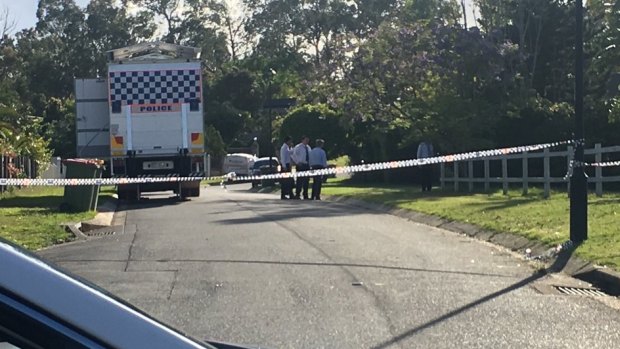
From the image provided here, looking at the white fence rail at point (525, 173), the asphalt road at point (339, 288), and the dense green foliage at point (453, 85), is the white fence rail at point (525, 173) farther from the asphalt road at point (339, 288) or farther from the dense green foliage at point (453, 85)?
the asphalt road at point (339, 288)

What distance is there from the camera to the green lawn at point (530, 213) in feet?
39.7

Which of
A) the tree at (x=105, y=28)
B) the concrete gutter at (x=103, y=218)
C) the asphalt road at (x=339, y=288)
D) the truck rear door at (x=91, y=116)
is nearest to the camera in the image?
the asphalt road at (x=339, y=288)

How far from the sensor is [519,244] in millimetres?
13289

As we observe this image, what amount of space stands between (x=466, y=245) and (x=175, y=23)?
64.8 meters

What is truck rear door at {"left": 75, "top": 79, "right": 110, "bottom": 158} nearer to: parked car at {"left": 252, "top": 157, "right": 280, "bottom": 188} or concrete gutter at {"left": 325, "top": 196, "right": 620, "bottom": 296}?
parked car at {"left": 252, "top": 157, "right": 280, "bottom": 188}

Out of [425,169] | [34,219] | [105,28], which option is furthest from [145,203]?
[105,28]

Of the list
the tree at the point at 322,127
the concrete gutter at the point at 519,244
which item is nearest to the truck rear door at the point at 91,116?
the concrete gutter at the point at 519,244

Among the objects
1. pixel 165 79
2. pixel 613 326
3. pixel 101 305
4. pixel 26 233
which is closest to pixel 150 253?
pixel 26 233

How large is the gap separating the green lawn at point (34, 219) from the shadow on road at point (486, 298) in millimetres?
6509

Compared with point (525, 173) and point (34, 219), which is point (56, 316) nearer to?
point (34, 219)

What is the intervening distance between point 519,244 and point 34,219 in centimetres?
832

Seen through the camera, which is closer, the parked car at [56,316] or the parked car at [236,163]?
the parked car at [56,316]

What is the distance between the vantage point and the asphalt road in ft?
25.3

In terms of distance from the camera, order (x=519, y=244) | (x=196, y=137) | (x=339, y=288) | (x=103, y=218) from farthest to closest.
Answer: (x=196, y=137) < (x=103, y=218) < (x=519, y=244) < (x=339, y=288)
